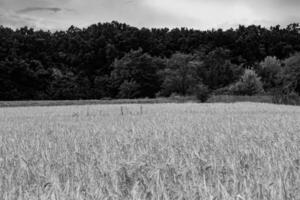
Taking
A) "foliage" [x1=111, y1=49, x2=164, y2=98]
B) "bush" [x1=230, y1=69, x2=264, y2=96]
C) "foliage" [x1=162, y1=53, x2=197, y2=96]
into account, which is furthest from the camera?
"foliage" [x1=111, y1=49, x2=164, y2=98]

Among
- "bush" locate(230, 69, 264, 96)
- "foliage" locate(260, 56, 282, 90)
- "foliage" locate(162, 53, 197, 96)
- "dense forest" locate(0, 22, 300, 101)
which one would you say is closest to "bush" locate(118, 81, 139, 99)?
"dense forest" locate(0, 22, 300, 101)

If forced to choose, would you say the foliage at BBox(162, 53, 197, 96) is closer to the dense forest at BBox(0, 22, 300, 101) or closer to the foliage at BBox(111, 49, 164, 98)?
the dense forest at BBox(0, 22, 300, 101)

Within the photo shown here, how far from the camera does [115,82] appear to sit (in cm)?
9031

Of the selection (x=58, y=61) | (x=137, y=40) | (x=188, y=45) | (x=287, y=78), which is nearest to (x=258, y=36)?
(x=188, y=45)

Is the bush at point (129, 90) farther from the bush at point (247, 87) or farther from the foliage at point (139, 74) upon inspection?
the bush at point (247, 87)

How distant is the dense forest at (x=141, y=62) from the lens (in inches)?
3145

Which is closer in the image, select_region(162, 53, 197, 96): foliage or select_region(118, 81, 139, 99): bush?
→ select_region(118, 81, 139, 99): bush

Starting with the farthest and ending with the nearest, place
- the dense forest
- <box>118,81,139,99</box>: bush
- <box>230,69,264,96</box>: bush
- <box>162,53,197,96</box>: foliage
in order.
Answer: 1. <box>162,53,197,96</box>: foliage
2. <box>118,81,139,99</box>: bush
3. the dense forest
4. <box>230,69,264,96</box>: bush

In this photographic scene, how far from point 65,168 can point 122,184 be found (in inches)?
37.3

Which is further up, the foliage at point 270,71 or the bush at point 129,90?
the foliage at point 270,71

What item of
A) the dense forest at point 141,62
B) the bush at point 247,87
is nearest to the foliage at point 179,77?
the dense forest at point 141,62

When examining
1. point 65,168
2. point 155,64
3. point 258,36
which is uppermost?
point 258,36

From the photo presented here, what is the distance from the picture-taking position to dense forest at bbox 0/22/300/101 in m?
79.9

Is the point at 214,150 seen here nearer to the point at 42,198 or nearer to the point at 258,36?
the point at 42,198
